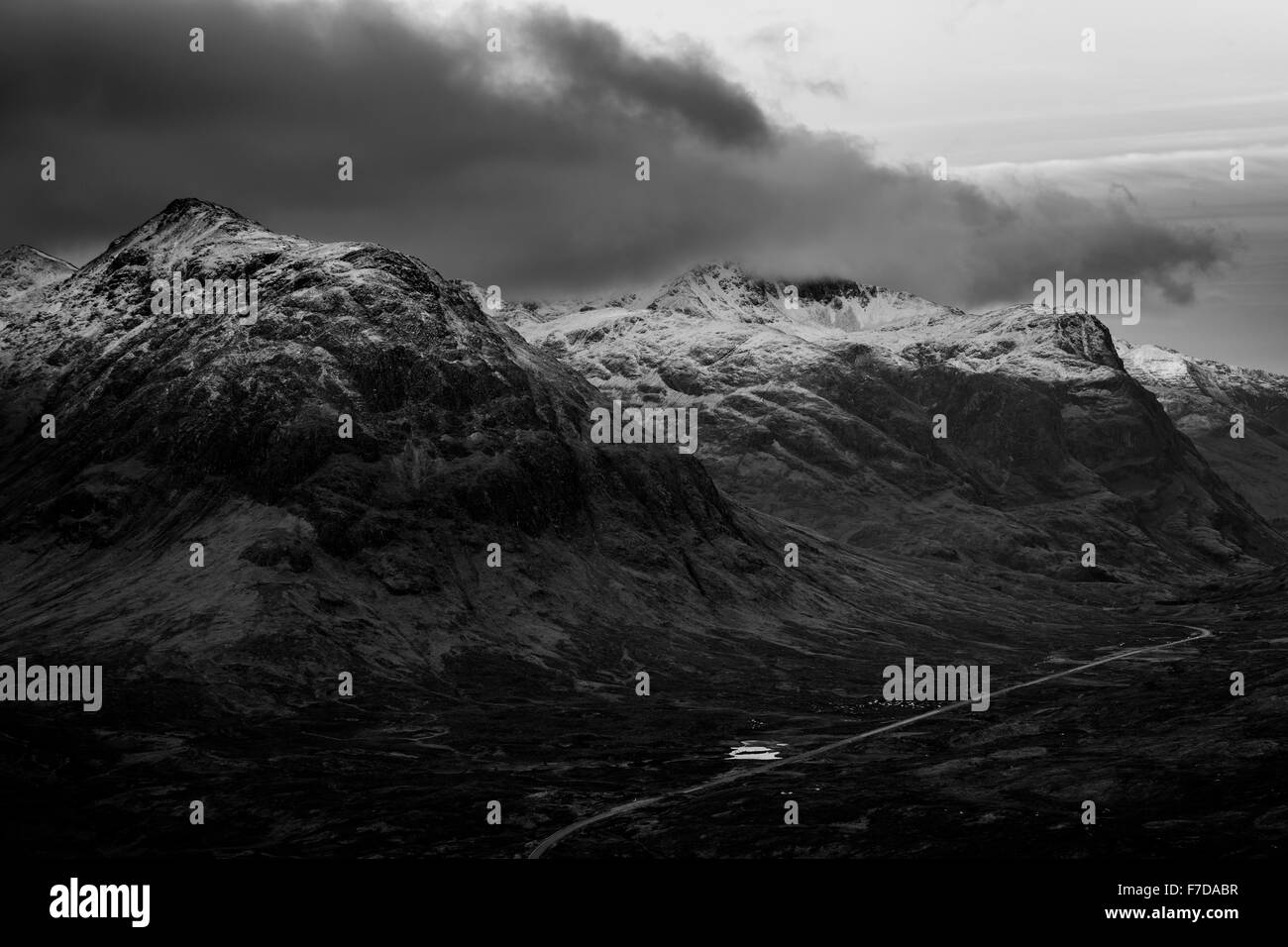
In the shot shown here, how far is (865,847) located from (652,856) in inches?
1211
